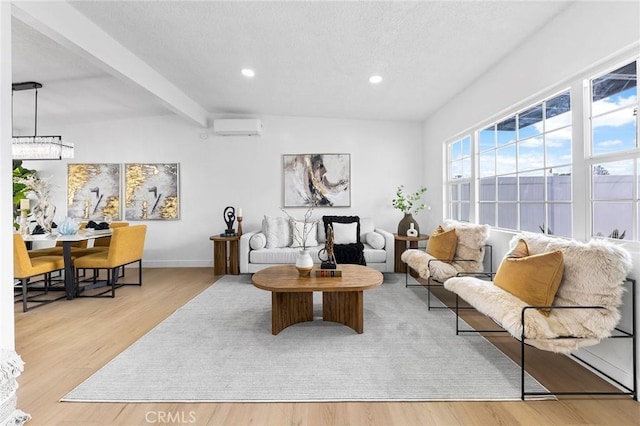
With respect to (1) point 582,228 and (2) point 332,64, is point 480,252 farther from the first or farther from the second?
(2) point 332,64

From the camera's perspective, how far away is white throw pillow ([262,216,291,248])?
4.73 metres

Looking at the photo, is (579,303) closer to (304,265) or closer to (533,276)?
(533,276)

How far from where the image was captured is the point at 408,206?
Answer: 17.5 ft

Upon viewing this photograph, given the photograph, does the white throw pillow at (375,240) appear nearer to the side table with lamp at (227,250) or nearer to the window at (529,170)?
the window at (529,170)

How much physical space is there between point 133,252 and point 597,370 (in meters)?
4.93

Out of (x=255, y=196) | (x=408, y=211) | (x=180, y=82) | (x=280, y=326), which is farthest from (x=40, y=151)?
(x=408, y=211)

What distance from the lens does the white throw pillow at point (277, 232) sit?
15.5 feet

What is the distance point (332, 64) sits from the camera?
3.35 metres

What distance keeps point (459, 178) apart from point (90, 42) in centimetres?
443

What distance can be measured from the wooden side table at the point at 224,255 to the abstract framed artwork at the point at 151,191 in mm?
1222

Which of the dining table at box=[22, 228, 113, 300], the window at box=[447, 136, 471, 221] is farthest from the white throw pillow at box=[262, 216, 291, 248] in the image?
the window at box=[447, 136, 471, 221]

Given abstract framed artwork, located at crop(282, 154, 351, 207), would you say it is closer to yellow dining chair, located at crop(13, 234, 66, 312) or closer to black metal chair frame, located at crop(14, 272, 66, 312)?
yellow dining chair, located at crop(13, 234, 66, 312)

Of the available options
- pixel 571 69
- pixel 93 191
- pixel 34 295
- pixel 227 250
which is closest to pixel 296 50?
pixel 571 69

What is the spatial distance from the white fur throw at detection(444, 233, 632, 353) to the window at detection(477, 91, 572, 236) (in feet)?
1.99
